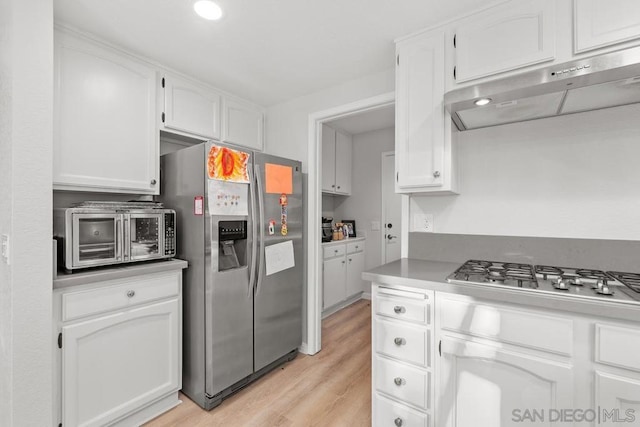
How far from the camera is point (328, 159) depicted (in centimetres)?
370

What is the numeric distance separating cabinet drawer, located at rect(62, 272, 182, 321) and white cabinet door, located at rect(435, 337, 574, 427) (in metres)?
1.61

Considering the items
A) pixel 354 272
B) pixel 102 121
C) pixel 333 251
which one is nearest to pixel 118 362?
pixel 102 121

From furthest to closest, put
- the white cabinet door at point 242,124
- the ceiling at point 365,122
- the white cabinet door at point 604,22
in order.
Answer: the ceiling at point 365,122, the white cabinet door at point 242,124, the white cabinet door at point 604,22

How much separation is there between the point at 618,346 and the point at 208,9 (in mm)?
2297

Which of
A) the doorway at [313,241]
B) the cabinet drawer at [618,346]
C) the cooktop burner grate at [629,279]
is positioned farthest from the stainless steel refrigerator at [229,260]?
the cooktop burner grate at [629,279]

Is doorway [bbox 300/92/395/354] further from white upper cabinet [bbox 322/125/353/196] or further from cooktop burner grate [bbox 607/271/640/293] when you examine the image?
cooktop burner grate [bbox 607/271/640/293]

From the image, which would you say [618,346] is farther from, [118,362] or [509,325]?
[118,362]

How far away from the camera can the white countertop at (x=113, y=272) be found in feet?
4.66

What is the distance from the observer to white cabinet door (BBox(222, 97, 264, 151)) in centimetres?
251

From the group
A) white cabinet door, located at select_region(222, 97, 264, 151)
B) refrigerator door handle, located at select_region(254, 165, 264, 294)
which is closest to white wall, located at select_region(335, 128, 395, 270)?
white cabinet door, located at select_region(222, 97, 264, 151)

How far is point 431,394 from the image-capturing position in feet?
4.52

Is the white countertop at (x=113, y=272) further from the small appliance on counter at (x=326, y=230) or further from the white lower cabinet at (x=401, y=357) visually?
the small appliance on counter at (x=326, y=230)

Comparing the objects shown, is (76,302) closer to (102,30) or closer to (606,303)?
(102,30)

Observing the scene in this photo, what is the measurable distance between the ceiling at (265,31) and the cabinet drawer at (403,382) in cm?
186
